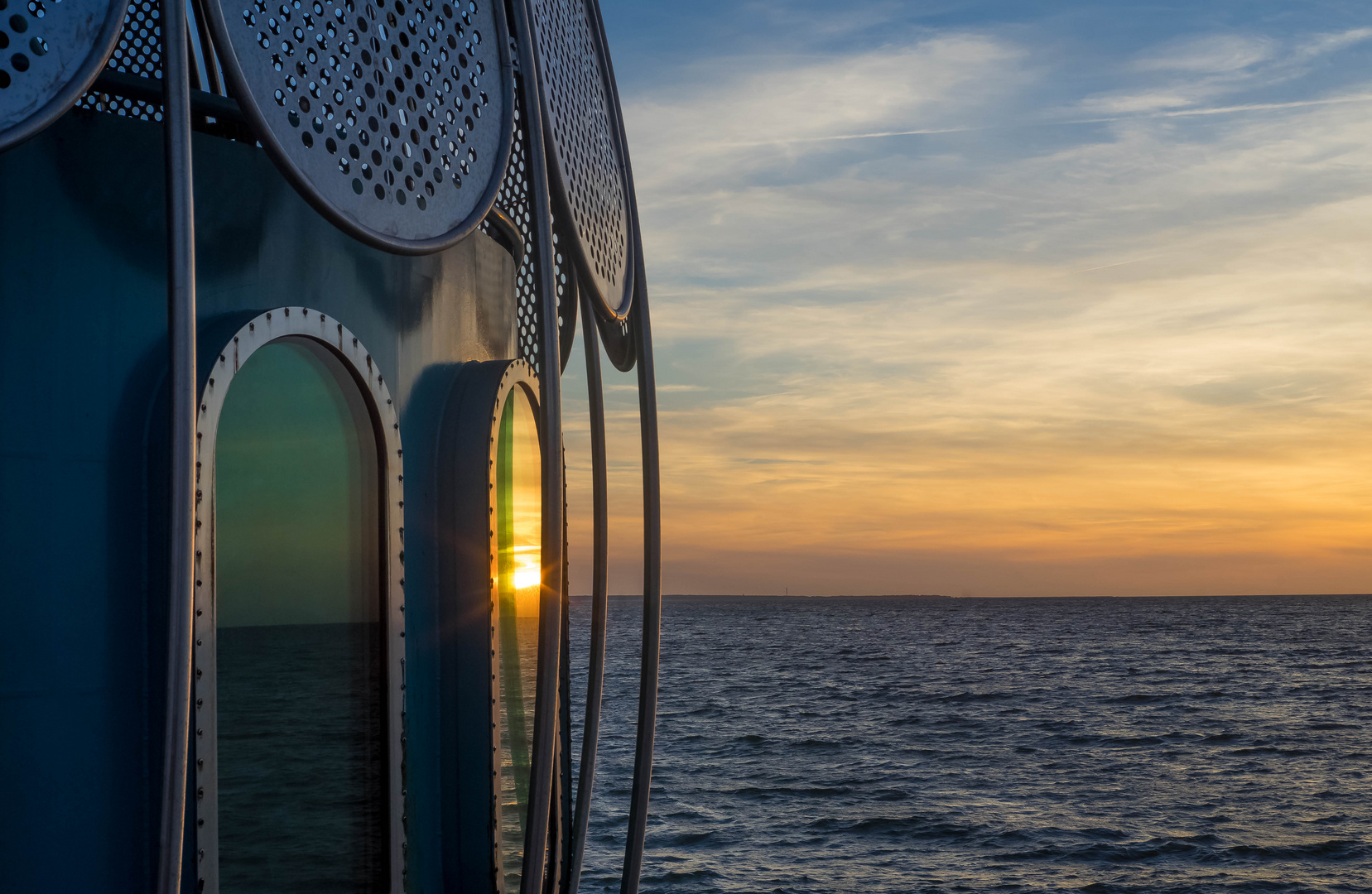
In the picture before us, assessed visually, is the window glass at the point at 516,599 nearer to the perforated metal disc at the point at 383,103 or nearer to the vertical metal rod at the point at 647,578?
the vertical metal rod at the point at 647,578

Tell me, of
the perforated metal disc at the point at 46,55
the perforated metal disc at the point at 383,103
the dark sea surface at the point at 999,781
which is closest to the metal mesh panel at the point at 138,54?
the perforated metal disc at the point at 383,103

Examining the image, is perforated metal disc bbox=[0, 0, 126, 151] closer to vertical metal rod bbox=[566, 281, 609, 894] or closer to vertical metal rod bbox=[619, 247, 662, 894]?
vertical metal rod bbox=[566, 281, 609, 894]

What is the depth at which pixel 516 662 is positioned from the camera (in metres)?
4.72

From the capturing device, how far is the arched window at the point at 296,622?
329 cm

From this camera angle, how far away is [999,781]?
2803cm

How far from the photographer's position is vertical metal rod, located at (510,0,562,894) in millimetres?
3578

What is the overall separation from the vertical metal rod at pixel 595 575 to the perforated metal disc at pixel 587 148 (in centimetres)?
19

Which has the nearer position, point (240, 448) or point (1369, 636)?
point (240, 448)

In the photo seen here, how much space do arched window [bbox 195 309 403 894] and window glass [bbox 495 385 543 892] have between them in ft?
1.95

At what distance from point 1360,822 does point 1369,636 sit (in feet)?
289

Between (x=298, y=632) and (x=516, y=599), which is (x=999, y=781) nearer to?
(x=516, y=599)

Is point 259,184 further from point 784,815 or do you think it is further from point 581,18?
point 784,815

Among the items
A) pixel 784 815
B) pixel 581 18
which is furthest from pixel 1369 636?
pixel 581 18

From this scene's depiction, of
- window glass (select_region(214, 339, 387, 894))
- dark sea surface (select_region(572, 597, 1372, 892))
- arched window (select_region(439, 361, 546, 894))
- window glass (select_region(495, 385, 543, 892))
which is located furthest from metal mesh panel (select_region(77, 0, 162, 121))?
dark sea surface (select_region(572, 597, 1372, 892))
